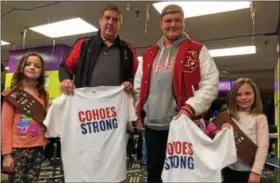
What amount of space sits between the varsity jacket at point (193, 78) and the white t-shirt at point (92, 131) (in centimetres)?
20

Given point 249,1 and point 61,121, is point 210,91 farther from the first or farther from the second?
point 249,1

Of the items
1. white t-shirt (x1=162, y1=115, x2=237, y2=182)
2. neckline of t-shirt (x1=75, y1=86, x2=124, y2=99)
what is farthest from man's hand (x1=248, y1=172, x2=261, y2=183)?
neckline of t-shirt (x1=75, y1=86, x2=124, y2=99)

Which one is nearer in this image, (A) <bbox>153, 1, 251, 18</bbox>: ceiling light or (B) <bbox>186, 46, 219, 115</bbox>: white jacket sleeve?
(B) <bbox>186, 46, 219, 115</bbox>: white jacket sleeve

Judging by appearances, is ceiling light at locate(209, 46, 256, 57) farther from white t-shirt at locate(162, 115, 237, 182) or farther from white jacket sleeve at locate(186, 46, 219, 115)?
white t-shirt at locate(162, 115, 237, 182)

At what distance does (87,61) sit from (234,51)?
Answer: 267 inches

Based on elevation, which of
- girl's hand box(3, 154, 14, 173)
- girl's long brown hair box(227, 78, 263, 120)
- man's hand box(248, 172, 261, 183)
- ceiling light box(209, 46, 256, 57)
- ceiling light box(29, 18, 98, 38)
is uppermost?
ceiling light box(29, 18, 98, 38)

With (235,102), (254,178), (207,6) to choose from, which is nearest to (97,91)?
(235,102)

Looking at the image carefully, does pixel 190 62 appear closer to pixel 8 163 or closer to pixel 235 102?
pixel 235 102

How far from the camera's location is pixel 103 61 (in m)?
2.06

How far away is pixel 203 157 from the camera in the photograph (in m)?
1.69

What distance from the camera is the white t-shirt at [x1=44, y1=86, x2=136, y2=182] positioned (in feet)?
6.13

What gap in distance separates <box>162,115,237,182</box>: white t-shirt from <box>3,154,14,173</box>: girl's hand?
3.37ft

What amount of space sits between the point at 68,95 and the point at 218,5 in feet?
11.9

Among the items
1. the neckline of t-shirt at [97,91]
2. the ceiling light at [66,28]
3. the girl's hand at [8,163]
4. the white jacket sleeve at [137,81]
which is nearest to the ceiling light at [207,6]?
the ceiling light at [66,28]
